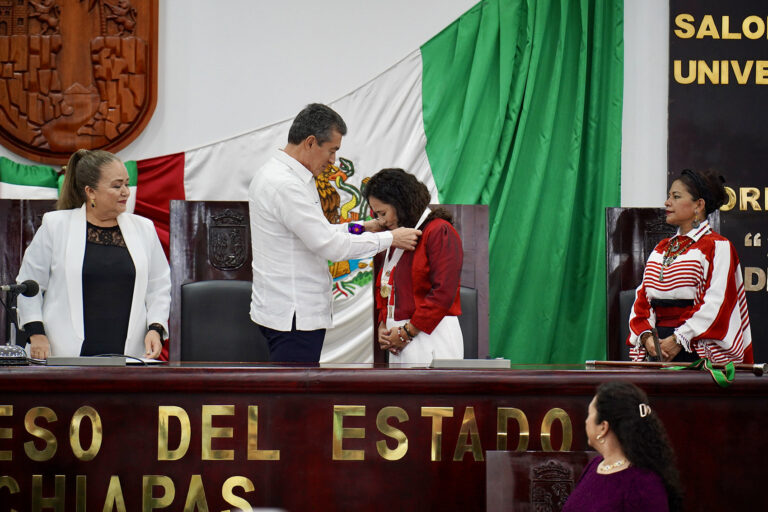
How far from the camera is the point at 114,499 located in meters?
2.07

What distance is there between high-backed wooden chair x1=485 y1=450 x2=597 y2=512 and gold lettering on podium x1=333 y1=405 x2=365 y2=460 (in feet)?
1.05

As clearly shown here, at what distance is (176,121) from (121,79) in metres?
0.34

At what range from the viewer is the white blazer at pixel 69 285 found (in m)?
2.76

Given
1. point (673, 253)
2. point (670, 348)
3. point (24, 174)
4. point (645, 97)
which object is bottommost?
point (670, 348)

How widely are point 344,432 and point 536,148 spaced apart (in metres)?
2.80

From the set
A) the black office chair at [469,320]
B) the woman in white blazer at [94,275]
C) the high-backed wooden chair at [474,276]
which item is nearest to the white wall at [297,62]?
the high-backed wooden chair at [474,276]

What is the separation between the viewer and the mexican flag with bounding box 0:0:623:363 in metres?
4.48

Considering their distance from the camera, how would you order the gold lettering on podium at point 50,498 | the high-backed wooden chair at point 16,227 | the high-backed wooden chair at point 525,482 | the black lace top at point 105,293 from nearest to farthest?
the high-backed wooden chair at point 525,482 < the gold lettering on podium at point 50,498 < the black lace top at point 105,293 < the high-backed wooden chair at point 16,227

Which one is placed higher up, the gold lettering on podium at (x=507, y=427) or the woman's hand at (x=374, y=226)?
the woman's hand at (x=374, y=226)

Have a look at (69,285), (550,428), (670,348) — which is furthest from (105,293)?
(670,348)

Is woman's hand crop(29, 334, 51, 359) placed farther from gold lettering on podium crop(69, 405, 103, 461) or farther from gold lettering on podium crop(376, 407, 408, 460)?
gold lettering on podium crop(376, 407, 408, 460)

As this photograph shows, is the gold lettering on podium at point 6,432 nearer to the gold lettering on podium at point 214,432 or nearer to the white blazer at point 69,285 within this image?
the gold lettering on podium at point 214,432

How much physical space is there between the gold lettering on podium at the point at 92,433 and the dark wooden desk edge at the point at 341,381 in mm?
58

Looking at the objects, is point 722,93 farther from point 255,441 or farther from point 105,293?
point 255,441
